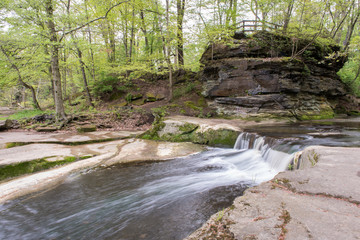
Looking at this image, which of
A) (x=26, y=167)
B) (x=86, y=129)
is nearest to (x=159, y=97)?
(x=86, y=129)

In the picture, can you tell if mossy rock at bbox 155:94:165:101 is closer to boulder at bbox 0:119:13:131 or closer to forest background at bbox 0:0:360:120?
forest background at bbox 0:0:360:120

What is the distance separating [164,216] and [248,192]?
70.8 inches

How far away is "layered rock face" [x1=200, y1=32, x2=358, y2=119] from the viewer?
13742mm

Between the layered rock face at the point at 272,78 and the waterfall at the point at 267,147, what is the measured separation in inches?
240

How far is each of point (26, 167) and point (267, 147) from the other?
323 inches

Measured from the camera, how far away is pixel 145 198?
4496 mm

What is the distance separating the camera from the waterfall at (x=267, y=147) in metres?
5.62

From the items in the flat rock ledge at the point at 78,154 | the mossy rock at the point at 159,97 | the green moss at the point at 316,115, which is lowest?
the flat rock ledge at the point at 78,154

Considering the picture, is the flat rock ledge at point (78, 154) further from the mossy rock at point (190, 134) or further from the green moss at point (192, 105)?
the green moss at point (192, 105)

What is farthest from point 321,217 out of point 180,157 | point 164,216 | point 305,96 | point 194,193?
point 305,96

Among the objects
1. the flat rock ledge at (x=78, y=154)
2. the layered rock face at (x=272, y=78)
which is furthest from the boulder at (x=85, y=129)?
the layered rock face at (x=272, y=78)

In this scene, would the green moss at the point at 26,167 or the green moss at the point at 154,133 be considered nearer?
the green moss at the point at 26,167

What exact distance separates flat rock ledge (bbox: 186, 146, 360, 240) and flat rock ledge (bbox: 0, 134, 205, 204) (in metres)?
4.80

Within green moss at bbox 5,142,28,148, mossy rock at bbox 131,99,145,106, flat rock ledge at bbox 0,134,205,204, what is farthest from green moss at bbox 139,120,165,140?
mossy rock at bbox 131,99,145,106
